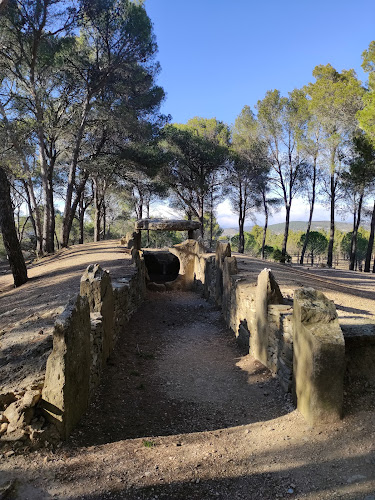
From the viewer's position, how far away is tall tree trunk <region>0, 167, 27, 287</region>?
9.10m

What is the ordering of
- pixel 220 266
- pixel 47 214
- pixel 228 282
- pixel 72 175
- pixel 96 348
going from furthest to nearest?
pixel 72 175 < pixel 47 214 < pixel 220 266 < pixel 228 282 < pixel 96 348

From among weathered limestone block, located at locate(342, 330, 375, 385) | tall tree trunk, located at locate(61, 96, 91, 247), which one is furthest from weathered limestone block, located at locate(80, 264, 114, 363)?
tall tree trunk, located at locate(61, 96, 91, 247)

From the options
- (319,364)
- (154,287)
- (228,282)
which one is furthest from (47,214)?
(319,364)

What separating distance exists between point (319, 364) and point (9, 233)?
8585 mm

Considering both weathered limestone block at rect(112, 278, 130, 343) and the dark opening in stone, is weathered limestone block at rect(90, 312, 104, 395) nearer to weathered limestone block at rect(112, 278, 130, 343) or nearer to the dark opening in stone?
weathered limestone block at rect(112, 278, 130, 343)

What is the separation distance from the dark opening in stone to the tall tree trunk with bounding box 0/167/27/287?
21.4ft

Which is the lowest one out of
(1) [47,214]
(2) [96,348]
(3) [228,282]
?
(2) [96,348]

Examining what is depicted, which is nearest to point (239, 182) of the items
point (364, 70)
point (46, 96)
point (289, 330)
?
point (364, 70)

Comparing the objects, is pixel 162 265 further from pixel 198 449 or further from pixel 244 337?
pixel 198 449

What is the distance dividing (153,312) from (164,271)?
6.47m

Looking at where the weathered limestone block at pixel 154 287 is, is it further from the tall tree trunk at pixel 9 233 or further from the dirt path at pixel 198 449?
the dirt path at pixel 198 449

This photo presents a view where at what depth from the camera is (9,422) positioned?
9.29 ft

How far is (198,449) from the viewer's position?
3.21 metres

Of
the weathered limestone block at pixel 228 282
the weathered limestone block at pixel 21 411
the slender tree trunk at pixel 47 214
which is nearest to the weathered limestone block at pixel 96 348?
the weathered limestone block at pixel 21 411
